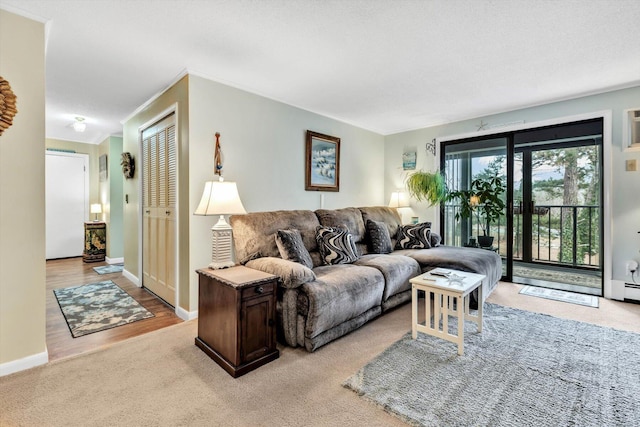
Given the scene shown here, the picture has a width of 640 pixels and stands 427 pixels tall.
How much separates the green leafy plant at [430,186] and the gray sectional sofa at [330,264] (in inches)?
31.8

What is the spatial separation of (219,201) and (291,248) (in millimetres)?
763

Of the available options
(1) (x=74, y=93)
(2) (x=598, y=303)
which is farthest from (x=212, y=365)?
(2) (x=598, y=303)

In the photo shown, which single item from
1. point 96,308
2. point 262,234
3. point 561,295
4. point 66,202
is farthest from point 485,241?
point 66,202

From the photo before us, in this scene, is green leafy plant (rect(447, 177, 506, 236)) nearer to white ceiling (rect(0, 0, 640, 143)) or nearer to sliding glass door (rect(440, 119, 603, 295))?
sliding glass door (rect(440, 119, 603, 295))

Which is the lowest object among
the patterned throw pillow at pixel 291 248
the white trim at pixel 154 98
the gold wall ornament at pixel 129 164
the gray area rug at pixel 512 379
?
the gray area rug at pixel 512 379

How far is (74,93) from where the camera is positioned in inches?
133

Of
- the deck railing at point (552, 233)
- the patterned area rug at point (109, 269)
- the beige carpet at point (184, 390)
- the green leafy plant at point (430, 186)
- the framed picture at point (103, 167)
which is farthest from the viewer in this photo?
the framed picture at point (103, 167)

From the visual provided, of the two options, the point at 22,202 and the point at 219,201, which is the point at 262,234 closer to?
the point at 219,201

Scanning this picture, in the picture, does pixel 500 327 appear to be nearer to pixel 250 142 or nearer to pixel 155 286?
pixel 250 142

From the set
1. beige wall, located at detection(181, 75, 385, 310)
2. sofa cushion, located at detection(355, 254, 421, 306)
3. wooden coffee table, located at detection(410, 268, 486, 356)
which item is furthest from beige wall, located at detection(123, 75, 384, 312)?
wooden coffee table, located at detection(410, 268, 486, 356)

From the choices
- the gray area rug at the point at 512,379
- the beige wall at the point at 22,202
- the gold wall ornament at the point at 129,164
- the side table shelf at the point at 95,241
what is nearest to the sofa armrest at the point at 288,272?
the gray area rug at the point at 512,379

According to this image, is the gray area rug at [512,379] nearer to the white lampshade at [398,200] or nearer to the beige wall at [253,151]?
the beige wall at [253,151]

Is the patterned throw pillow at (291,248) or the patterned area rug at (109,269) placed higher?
the patterned throw pillow at (291,248)

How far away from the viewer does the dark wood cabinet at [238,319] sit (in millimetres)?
1966
